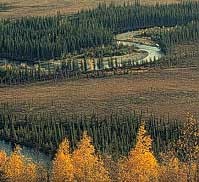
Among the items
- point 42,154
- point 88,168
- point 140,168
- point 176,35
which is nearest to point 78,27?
point 176,35

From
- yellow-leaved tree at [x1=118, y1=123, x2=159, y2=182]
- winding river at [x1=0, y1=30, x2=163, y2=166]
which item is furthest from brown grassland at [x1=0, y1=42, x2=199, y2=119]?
yellow-leaved tree at [x1=118, y1=123, x2=159, y2=182]

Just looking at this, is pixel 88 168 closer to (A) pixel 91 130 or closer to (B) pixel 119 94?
(A) pixel 91 130

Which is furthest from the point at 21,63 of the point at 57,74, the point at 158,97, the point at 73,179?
the point at 73,179

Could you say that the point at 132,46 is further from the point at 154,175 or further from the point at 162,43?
the point at 154,175

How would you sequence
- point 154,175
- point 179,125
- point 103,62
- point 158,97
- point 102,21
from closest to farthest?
point 154,175 → point 179,125 → point 158,97 → point 103,62 → point 102,21

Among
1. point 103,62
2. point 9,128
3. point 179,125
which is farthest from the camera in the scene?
point 103,62

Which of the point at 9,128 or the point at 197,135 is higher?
the point at 197,135
